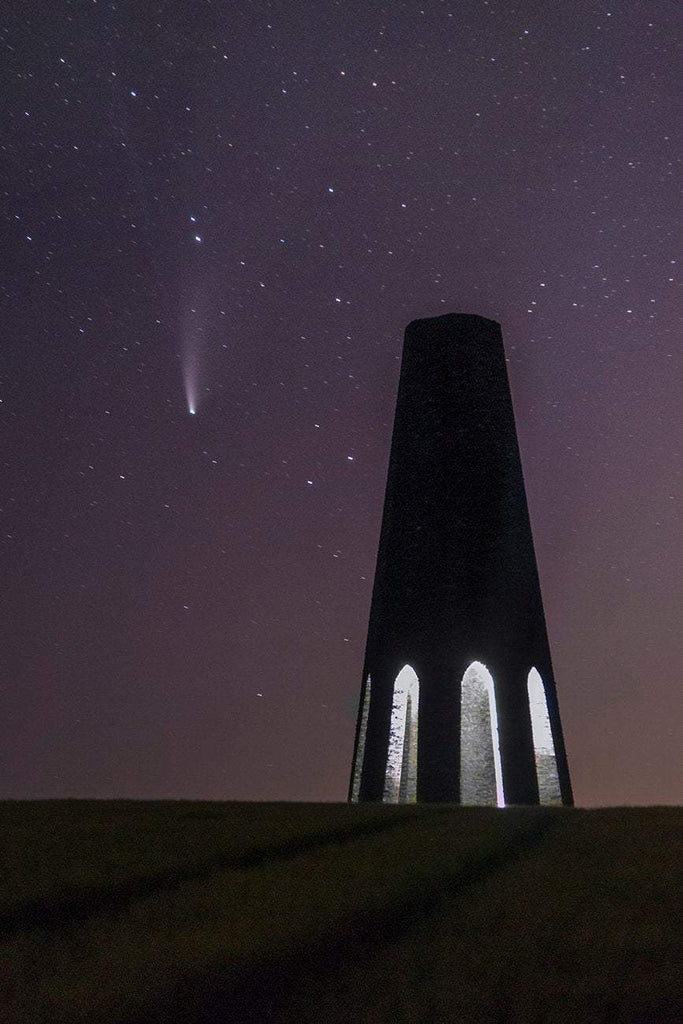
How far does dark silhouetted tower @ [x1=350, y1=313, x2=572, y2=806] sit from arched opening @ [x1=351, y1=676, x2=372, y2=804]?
4 cm

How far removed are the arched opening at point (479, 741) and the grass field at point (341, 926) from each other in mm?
11153

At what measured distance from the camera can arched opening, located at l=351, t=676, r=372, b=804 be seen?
13.5m

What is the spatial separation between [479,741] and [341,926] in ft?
41.1

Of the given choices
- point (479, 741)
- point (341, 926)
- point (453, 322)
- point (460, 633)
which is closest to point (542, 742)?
point (479, 741)

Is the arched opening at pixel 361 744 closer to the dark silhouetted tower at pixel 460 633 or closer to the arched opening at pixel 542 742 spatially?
the dark silhouetted tower at pixel 460 633

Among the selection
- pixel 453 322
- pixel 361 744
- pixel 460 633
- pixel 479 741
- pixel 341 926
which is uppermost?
pixel 453 322

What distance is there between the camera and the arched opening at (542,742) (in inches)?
510

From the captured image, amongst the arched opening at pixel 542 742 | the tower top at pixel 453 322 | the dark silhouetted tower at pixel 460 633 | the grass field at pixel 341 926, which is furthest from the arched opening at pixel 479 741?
the grass field at pixel 341 926

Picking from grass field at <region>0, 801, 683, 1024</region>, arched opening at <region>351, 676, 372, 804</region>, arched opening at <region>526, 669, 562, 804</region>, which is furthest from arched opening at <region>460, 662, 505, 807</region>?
grass field at <region>0, 801, 683, 1024</region>

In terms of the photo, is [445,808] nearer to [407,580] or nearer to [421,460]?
[407,580]

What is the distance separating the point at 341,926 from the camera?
130 cm

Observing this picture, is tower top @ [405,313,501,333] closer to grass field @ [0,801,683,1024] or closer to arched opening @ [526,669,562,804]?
arched opening @ [526,669,562,804]

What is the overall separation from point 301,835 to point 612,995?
3.41 feet

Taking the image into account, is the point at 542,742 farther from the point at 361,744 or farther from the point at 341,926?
the point at 341,926
